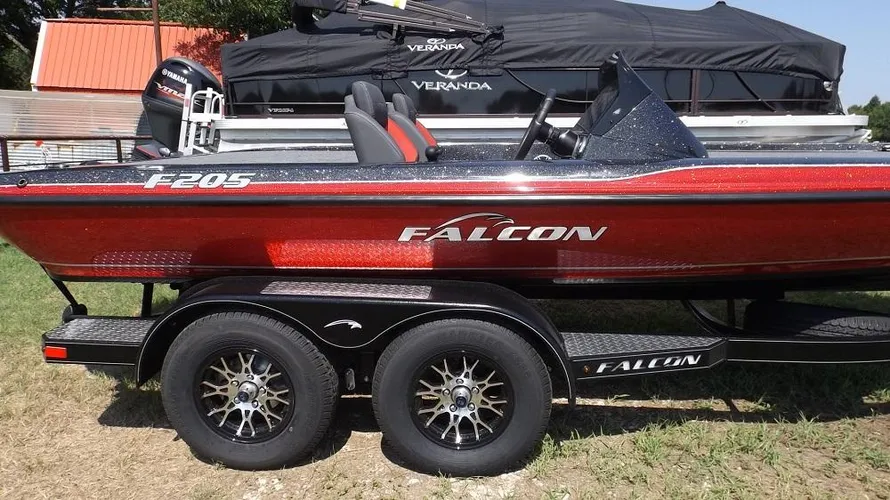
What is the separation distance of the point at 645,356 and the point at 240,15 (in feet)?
43.9

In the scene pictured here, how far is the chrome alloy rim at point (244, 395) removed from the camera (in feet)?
8.46

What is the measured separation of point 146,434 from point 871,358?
3.20 metres

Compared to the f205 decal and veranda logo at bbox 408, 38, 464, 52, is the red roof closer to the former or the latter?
veranda logo at bbox 408, 38, 464, 52

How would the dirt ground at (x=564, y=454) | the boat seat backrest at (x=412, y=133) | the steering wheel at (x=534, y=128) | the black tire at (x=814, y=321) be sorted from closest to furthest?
the dirt ground at (x=564, y=454)
the black tire at (x=814, y=321)
the steering wheel at (x=534, y=128)
the boat seat backrest at (x=412, y=133)

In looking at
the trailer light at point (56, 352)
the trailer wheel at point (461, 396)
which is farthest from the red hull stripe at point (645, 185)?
the trailer light at point (56, 352)

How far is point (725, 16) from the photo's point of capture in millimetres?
6828

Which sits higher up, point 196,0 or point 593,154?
point 196,0

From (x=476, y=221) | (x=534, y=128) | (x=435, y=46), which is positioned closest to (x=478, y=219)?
(x=476, y=221)

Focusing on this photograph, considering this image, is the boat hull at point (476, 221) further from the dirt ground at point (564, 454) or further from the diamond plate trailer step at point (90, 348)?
the dirt ground at point (564, 454)

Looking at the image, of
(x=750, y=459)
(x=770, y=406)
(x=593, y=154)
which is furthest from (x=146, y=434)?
(x=770, y=406)

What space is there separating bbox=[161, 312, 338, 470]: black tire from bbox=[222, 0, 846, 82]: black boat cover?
422 centimetres

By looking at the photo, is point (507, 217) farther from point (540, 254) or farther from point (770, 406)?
point (770, 406)

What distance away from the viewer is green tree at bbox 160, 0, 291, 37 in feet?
44.2

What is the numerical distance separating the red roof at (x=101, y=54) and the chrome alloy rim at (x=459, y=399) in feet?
50.2
